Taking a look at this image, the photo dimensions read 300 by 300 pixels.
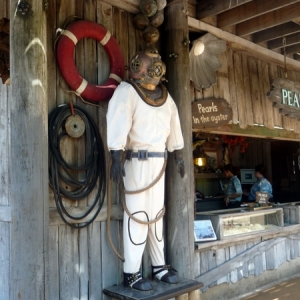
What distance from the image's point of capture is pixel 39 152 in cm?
257

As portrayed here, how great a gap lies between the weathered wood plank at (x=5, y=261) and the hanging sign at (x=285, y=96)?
11.8 ft

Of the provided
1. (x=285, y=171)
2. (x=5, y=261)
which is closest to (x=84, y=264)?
(x=5, y=261)

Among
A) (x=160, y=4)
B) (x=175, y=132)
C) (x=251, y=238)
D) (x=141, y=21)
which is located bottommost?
(x=251, y=238)

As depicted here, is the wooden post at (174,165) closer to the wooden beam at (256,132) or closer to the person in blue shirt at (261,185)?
the wooden beam at (256,132)

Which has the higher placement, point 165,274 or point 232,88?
point 232,88

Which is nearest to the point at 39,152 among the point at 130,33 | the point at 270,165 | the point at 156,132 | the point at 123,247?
the point at 156,132

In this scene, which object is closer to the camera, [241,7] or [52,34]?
[52,34]

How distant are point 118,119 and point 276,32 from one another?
2.73m

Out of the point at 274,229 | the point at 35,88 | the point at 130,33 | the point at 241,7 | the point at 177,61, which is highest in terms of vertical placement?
the point at 241,7

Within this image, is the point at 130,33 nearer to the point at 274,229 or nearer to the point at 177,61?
the point at 177,61

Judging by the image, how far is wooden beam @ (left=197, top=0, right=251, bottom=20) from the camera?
388 cm

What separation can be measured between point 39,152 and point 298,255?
14.5 ft

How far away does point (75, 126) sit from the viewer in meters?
3.07

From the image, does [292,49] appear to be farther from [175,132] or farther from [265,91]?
[175,132]
